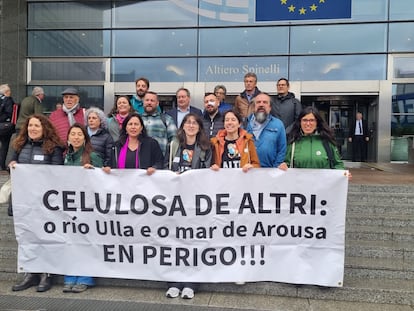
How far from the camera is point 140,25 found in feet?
42.7

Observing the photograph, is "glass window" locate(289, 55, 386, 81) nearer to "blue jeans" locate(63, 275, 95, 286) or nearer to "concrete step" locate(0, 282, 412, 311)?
"concrete step" locate(0, 282, 412, 311)

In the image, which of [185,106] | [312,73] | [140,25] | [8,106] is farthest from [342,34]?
[8,106]

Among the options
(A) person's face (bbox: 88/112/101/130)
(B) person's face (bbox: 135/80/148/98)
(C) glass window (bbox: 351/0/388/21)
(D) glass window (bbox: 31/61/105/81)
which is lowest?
(A) person's face (bbox: 88/112/101/130)

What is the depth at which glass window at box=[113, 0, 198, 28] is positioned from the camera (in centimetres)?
1278

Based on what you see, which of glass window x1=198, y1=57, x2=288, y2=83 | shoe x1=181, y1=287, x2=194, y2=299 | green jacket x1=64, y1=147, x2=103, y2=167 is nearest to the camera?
shoe x1=181, y1=287, x2=194, y2=299

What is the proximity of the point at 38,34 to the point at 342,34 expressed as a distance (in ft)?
33.3

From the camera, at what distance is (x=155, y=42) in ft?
42.4

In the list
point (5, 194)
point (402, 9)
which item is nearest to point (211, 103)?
point (5, 194)

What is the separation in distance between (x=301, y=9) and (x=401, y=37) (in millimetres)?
5921

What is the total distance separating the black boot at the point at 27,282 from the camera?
13.1 ft

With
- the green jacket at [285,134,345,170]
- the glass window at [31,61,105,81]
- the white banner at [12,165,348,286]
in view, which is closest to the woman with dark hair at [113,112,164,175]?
the white banner at [12,165,348,286]

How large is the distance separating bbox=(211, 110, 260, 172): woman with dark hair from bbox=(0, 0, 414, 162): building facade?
837 centimetres

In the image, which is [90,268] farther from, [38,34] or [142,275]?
[38,34]

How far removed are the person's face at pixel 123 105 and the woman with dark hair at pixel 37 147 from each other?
96cm
